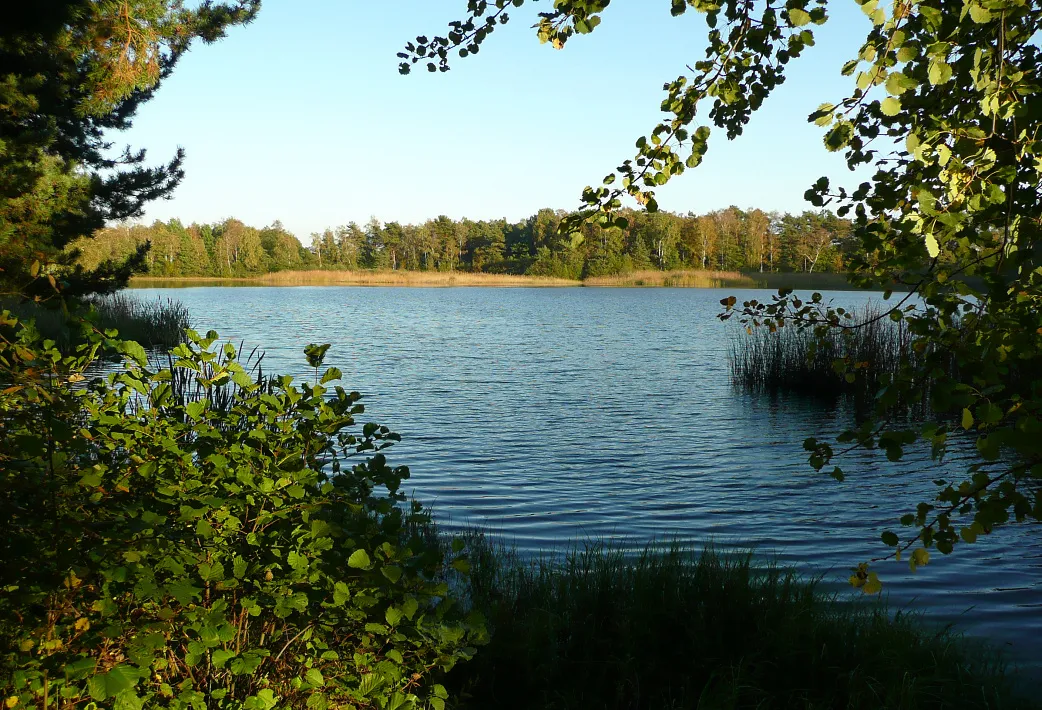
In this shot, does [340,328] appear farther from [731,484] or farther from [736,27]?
[736,27]

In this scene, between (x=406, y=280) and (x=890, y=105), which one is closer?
(x=890, y=105)

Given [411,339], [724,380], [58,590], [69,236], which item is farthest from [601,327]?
[58,590]

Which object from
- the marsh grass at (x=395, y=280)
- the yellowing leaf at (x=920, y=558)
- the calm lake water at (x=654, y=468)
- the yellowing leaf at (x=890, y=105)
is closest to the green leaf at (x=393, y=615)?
the yellowing leaf at (x=920, y=558)

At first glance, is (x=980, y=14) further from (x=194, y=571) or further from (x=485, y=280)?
(x=485, y=280)

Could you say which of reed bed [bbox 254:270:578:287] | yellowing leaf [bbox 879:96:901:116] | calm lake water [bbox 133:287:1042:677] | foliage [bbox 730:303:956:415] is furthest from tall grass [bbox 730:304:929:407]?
Result: reed bed [bbox 254:270:578:287]

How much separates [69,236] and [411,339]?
1320 cm

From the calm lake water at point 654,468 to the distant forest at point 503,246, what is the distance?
60.2m

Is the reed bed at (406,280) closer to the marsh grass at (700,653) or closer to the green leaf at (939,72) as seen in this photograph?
the marsh grass at (700,653)

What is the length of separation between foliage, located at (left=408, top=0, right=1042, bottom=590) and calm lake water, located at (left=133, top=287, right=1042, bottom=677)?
295 cm

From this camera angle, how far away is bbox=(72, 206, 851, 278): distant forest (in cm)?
8525

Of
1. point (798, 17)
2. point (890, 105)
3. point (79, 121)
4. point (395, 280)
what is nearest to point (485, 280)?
point (395, 280)

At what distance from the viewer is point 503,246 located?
3809 inches

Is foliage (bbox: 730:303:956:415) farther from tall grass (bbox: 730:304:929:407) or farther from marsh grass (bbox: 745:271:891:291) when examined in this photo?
marsh grass (bbox: 745:271:891:291)

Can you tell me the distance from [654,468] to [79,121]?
36.6 feet
